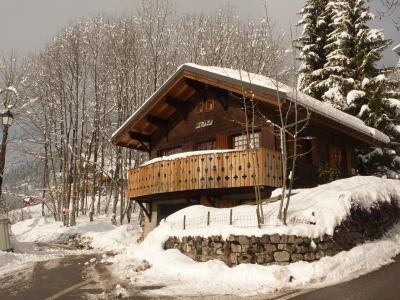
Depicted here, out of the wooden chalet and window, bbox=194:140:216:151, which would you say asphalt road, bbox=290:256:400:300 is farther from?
window, bbox=194:140:216:151

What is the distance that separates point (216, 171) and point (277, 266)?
6314 millimetres

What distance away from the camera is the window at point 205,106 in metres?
21.2

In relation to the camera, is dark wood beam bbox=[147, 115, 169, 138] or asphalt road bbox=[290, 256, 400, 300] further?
dark wood beam bbox=[147, 115, 169, 138]

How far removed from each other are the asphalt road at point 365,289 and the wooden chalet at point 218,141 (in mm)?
5383

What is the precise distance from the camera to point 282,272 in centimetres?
1086

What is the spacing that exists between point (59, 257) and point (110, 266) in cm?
482

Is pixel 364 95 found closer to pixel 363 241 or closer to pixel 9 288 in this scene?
pixel 363 241

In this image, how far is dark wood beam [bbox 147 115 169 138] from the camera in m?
23.3

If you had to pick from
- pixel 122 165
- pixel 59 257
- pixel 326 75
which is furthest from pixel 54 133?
pixel 326 75

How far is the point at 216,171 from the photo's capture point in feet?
55.7

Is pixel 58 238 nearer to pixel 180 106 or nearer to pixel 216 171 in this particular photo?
pixel 180 106

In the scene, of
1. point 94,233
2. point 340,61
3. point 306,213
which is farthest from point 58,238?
point 340,61

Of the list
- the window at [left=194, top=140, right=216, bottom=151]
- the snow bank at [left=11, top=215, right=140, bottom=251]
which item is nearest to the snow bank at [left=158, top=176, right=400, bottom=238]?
the window at [left=194, top=140, right=216, bottom=151]

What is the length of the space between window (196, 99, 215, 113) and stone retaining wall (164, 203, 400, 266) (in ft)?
29.0
